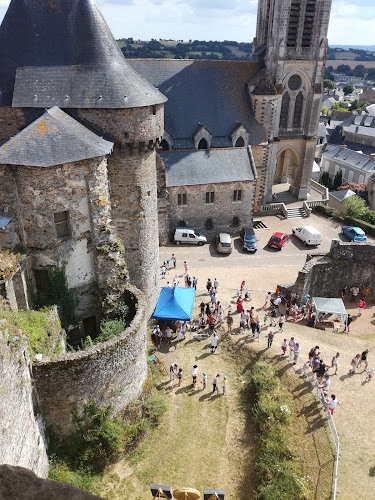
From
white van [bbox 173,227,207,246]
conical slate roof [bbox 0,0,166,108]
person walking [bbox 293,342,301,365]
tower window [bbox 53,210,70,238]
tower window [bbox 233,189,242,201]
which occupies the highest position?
conical slate roof [bbox 0,0,166,108]

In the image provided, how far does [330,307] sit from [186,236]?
1295cm

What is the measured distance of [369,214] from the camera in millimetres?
38469

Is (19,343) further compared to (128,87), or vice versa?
(128,87)

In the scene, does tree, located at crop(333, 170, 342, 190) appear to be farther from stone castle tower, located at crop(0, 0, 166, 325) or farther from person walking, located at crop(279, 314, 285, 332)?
stone castle tower, located at crop(0, 0, 166, 325)

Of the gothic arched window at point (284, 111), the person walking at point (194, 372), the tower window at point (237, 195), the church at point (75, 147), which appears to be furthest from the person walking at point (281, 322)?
the gothic arched window at point (284, 111)

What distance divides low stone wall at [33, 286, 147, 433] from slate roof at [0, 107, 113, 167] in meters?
6.62

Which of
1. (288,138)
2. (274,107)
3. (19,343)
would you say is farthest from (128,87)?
(288,138)

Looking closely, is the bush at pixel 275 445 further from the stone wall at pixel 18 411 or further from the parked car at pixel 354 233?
the parked car at pixel 354 233

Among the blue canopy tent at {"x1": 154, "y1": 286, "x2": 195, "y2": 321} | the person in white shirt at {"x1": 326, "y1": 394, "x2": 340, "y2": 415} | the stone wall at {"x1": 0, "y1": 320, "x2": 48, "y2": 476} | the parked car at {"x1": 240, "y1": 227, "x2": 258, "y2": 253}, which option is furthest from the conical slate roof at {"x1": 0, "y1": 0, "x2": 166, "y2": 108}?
the parked car at {"x1": 240, "y1": 227, "x2": 258, "y2": 253}

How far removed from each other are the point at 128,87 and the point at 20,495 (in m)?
17.6

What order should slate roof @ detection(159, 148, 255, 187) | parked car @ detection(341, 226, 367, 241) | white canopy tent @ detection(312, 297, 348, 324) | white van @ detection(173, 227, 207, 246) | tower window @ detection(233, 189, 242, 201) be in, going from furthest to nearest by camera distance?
tower window @ detection(233, 189, 242, 201) < parked car @ detection(341, 226, 367, 241) < slate roof @ detection(159, 148, 255, 187) < white van @ detection(173, 227, 207, 246) < white canopy tent @ detection(312, 297, 348, 324)

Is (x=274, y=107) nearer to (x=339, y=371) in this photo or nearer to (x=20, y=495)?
(x=339, y=371)

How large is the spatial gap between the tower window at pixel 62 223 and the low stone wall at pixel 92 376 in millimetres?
4355

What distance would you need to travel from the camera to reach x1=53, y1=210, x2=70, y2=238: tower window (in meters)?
16.1
